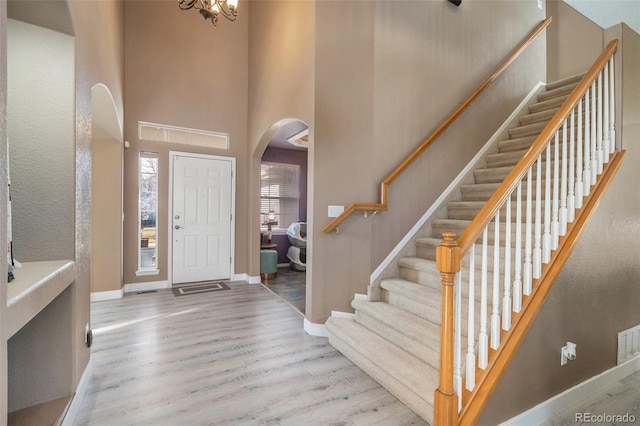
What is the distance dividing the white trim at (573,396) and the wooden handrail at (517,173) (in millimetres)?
1114

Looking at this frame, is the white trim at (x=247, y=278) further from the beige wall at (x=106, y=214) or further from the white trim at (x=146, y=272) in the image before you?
the beige wall at (x=106, y=214)

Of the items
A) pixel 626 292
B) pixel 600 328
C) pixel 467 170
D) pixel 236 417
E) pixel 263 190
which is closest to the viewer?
pixel 236 417

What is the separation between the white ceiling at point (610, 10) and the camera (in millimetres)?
2277

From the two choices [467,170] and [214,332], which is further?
[467,170]

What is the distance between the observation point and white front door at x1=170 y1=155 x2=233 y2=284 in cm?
462

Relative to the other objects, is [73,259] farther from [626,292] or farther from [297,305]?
[626,292]

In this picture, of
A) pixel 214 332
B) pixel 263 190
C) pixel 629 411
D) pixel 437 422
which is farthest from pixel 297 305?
pixel 263 190

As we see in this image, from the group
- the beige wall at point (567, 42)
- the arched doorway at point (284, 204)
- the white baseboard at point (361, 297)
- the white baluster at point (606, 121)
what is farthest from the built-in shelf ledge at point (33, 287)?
the beige wall at point (567, 42)

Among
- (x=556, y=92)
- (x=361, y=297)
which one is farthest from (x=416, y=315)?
(x=556, y=92)

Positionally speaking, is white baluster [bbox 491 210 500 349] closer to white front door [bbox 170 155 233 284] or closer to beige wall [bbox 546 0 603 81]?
white front door [bbox 170 155 233 284]

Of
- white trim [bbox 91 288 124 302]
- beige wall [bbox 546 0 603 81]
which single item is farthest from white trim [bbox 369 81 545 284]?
white trim [bbox 91 288 124 302]

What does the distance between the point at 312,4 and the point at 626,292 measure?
12.3ft

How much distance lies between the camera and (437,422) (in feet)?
4.92

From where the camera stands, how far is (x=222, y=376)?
87.1 inches
